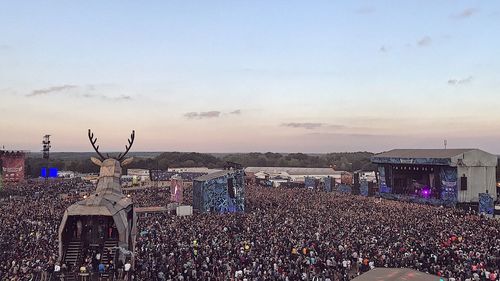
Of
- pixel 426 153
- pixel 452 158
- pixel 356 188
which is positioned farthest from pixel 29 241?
pixel 356 188

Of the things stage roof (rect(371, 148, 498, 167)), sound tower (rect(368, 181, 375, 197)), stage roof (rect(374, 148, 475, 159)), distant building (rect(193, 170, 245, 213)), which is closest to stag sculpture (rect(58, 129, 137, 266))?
distant building (rect(193, 170, 245, 213))

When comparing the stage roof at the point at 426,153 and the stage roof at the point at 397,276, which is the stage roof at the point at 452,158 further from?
the stage roof at the point at 397,276

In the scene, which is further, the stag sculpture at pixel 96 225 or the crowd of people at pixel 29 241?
the crowd of people at pixel 29 241

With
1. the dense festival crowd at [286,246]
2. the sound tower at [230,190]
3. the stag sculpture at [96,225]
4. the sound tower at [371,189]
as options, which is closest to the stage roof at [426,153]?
the sound tower at [371,189]

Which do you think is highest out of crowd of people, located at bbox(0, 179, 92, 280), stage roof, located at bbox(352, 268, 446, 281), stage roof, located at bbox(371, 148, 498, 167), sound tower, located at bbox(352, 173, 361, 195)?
stage roof, located at bbox(371, 148, 498, 167)

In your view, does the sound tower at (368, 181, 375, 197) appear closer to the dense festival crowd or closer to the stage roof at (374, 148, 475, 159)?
the stage roof at (374, 148, 475, 159)

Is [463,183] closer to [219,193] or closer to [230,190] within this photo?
[230,190]

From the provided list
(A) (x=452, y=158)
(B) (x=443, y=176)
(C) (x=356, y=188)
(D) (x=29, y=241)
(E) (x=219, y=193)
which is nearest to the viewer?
(D) (x=29, y=241)
